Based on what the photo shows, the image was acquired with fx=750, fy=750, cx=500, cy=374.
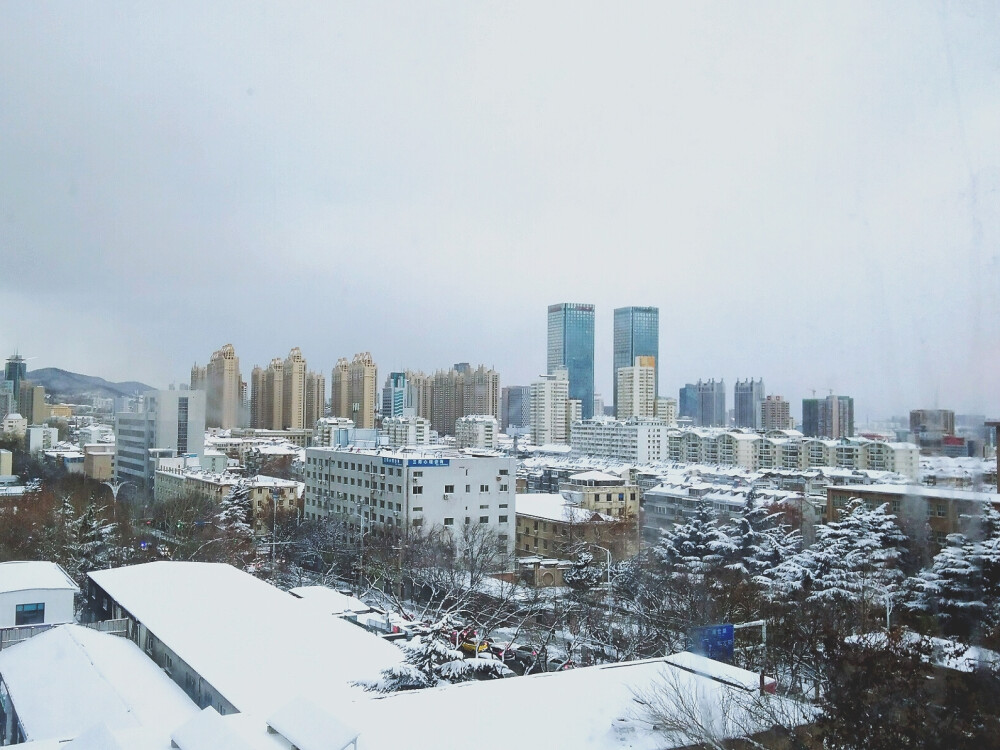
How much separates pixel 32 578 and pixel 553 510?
729 cm

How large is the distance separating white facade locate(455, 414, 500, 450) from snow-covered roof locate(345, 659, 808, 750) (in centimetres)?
1613

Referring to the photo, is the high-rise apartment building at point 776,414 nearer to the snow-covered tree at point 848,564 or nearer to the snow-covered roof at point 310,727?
the snow-covered tree at point 848,564

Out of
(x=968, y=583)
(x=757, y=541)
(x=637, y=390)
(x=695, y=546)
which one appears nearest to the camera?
(x=968, y=583)

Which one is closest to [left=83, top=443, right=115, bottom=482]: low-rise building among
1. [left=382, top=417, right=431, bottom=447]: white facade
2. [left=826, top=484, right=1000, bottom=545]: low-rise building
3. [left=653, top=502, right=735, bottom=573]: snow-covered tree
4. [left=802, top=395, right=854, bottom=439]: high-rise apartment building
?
[left=382, top=417, right=431, bottom=447]: white facade

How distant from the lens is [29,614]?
5230 mm

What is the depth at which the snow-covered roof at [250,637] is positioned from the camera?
357cm

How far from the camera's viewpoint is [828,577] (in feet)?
18.5

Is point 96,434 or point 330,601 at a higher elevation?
point 96,434

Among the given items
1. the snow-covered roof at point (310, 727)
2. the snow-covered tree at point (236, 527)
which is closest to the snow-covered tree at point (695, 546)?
the snow-covered tree at point (236, 527)

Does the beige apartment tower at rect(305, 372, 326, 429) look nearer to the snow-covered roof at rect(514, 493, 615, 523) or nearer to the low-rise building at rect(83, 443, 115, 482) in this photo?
the low-rise building at rect(83, 443, 115, 482)

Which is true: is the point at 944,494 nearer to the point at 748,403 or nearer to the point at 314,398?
the point at 748,403

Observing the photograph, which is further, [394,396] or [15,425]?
[394,396]

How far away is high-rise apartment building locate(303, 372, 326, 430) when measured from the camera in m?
15.7

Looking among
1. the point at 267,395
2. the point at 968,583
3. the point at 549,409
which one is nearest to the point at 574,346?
the point at 549,409
